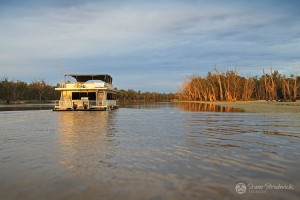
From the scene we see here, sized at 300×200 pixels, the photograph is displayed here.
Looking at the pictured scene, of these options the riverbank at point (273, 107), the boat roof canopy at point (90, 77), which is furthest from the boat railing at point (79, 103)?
the riverbank at point (273, 107)

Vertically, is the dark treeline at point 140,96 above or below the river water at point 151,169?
above

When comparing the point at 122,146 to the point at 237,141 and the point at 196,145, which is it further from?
the point at 237,141

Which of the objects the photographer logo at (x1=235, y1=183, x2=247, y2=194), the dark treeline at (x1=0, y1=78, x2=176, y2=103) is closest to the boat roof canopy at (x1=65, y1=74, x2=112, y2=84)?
the photographer logo at (x1=235, y1=183, x2=247, y2=194)

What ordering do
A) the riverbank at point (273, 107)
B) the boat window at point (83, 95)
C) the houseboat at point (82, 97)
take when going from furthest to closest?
the boat window at point (83, 95), the houseboat at point (82, 97), the riverbank at point (273, 107)

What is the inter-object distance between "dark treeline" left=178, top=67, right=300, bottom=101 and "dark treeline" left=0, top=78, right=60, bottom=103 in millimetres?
45985

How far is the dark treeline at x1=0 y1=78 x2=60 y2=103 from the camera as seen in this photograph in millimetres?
79938

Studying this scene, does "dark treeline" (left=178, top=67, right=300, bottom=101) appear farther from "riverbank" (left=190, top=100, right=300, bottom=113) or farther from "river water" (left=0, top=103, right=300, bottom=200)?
"river water" (left=0, top=103, right=300, bottom=200)

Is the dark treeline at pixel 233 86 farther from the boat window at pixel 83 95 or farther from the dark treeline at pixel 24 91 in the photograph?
the dark treeline at pixel 24 91

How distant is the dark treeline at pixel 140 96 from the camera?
97.2 metres

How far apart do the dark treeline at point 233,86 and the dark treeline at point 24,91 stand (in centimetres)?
4599

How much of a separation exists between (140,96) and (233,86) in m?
41.5

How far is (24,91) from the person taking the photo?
8619 centimetres

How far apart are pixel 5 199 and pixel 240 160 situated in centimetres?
507

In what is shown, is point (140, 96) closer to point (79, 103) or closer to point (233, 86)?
point (233, 86)
